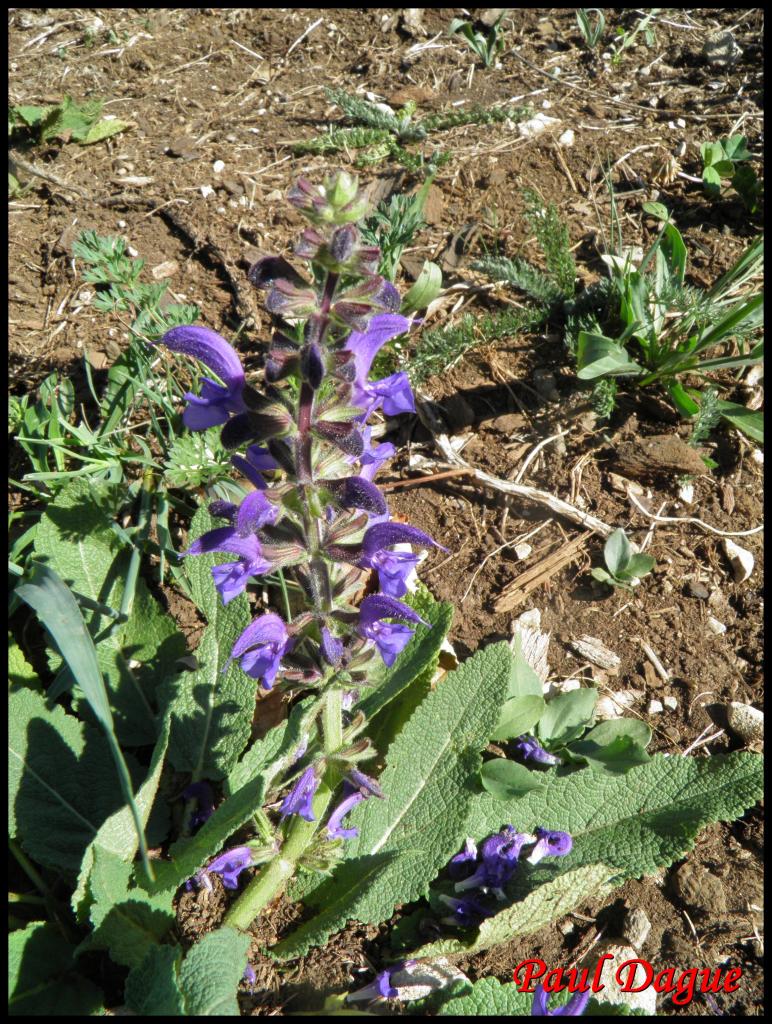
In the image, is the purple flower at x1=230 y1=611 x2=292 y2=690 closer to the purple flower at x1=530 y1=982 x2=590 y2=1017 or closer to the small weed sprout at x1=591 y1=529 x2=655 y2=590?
the purple flower at x1=530 y1=982 x2=590 y2=1017

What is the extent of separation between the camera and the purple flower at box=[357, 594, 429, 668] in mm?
2082

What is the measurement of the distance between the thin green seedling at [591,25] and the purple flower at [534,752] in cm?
434

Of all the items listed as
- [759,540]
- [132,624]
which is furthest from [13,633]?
[759,540]

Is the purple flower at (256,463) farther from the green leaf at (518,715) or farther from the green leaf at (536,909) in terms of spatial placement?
the green leaf at (536,909)

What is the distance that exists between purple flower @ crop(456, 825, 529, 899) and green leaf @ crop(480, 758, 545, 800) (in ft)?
0.51

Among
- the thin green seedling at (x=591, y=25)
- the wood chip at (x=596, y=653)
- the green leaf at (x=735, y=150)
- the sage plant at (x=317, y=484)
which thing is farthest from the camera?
the thin green seedling at (x=591, y=25)

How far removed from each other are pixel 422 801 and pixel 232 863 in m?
0.63

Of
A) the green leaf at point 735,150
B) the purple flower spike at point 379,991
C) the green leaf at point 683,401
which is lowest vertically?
the purple flower spike at point 379,991

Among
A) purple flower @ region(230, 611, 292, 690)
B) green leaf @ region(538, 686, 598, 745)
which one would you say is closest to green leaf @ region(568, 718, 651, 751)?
green leaf @ region(538, 686, 598, 745)

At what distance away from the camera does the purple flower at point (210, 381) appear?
77.2 inches

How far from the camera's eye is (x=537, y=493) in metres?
3.41

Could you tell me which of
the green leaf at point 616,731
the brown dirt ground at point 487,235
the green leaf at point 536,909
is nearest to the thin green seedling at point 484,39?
the brown dirt ground at point 487,235

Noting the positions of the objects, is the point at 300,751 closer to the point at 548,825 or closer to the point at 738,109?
the point at 548,825

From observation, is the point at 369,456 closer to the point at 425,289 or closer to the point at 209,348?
the point at 209,348
